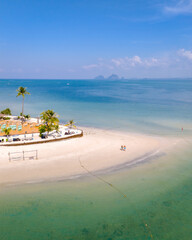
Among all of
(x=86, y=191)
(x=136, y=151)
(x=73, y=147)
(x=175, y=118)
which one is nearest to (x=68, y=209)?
(x=86, y=191)

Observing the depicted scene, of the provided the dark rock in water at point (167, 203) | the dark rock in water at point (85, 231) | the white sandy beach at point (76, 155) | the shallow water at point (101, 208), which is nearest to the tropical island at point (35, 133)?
the white sandy beach at point (76, 155)

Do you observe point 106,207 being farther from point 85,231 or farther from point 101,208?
point 85,231

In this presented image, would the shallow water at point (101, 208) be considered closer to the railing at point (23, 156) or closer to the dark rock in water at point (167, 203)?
the dark rock in water at point (167, 203)

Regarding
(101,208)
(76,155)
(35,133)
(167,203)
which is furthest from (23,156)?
(167,203)

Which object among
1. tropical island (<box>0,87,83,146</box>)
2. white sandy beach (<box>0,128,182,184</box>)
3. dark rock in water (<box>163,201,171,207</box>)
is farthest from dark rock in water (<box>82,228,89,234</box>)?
tropical island (<box>0,87,83,146</box>)

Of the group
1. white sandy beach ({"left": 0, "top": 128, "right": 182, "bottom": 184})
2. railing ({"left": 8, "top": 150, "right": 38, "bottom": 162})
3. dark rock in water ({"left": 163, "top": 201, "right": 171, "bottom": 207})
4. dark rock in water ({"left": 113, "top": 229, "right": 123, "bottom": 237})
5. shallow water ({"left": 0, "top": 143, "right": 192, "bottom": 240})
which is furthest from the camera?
railing ({"left": 8, "top": 150, "right": 38, "bottom": 162})

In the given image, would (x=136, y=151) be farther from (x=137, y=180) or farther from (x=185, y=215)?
(x=185, y=215)

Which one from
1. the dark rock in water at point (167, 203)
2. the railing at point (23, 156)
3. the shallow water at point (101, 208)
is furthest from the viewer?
the railing at point (23, 156)

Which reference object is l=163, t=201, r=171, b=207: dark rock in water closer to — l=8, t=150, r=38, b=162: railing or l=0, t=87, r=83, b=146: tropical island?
l=8, t=150, r=38, b=162: railing
